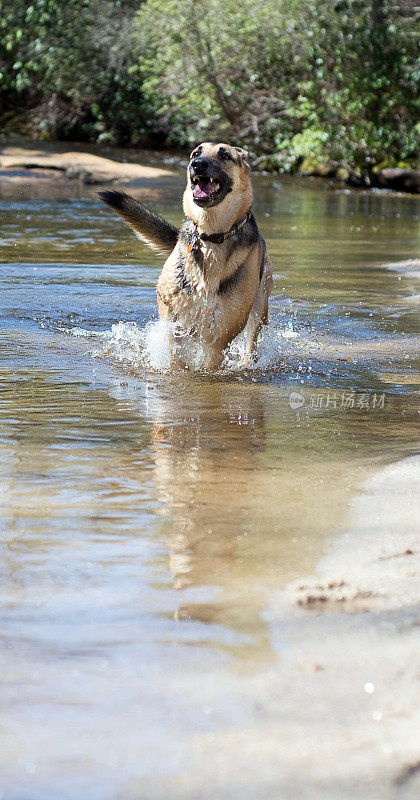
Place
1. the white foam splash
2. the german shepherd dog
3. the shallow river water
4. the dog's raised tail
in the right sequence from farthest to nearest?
the dog's raised tail
the white foam splash
the german shepherd dog
the shallow river water

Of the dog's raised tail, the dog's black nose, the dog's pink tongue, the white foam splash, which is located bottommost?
the white foam splash

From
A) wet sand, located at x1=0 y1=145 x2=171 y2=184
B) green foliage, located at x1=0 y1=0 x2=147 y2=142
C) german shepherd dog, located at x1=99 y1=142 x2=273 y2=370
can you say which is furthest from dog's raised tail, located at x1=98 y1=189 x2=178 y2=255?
green foliage, located at x1=0 y1=0 x2=147 y2=142

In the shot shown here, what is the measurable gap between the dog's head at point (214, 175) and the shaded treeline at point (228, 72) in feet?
55.6

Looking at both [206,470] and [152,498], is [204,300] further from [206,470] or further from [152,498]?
[152,498]

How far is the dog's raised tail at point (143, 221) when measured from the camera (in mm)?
5824

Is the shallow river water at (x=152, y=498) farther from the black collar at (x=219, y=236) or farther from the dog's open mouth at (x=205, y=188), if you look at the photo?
the dog's open mouth at (x=205, y=188)

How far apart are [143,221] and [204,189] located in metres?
0.94

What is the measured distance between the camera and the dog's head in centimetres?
525

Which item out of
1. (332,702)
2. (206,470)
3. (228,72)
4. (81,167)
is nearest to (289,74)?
(228,72)

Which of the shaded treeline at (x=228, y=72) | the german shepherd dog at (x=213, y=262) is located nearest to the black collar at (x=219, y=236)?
the german shepherd dog at (x=213, y=262)

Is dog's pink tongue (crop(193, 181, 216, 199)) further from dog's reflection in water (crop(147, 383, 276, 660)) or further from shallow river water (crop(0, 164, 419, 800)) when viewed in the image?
dog's reflection in water (crop(147, 383, 276, 660))

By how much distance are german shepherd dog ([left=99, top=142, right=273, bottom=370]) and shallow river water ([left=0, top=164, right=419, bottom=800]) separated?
0.18m

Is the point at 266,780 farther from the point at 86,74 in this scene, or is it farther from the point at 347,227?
the point at 86,74

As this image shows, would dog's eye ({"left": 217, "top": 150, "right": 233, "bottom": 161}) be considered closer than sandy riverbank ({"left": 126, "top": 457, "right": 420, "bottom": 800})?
No
